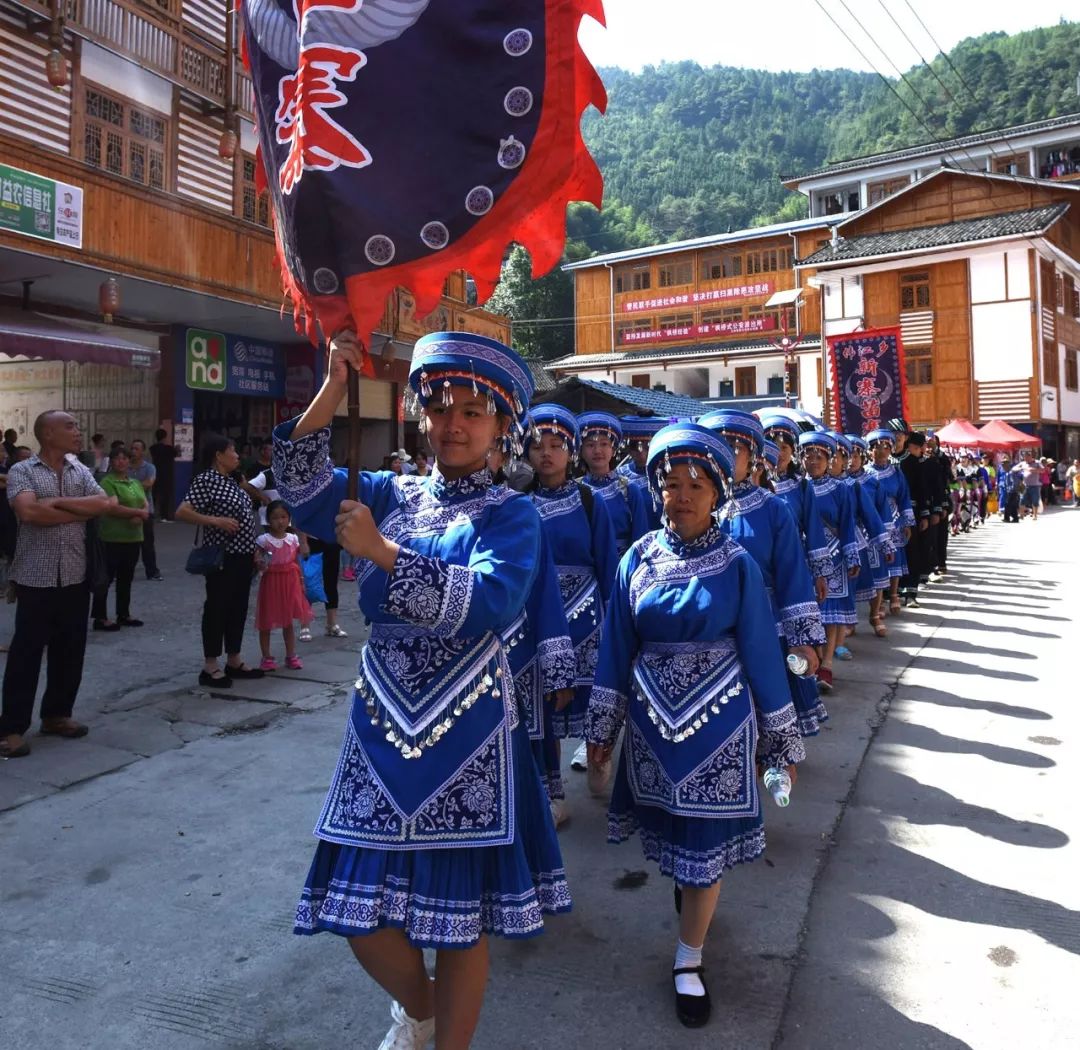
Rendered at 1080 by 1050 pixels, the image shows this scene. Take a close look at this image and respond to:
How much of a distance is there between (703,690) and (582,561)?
5.17 feet

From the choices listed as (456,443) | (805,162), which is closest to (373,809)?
(456,443)

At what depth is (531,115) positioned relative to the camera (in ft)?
6.88

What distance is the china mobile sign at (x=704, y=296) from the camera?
129 feet

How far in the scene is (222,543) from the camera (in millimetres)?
6469

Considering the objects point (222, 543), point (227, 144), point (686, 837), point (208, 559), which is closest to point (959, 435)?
point (227, 144)

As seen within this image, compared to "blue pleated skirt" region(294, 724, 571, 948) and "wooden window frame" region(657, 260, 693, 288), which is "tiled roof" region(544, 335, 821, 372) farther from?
"blue pleated skirt" region(294, 724, 571, 948)

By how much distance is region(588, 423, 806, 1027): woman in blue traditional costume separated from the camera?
2.83m

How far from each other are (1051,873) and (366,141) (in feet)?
12.0

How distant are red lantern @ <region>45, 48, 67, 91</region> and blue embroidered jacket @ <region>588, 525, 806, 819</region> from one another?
40.2 feet

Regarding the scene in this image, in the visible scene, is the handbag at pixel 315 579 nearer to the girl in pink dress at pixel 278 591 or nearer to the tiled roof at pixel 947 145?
the girl in pink dress at pixel 278 591

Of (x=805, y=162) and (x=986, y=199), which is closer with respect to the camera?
(x=986, y=199)

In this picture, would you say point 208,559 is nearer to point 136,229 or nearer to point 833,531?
point 833,531

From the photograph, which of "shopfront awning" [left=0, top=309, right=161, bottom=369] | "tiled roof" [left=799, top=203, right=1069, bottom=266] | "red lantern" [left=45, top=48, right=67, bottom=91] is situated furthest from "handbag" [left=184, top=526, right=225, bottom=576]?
"tiled roof" [left=799, top=203, right=1069, bottom=266]

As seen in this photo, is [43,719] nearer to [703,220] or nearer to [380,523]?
[380,523]
